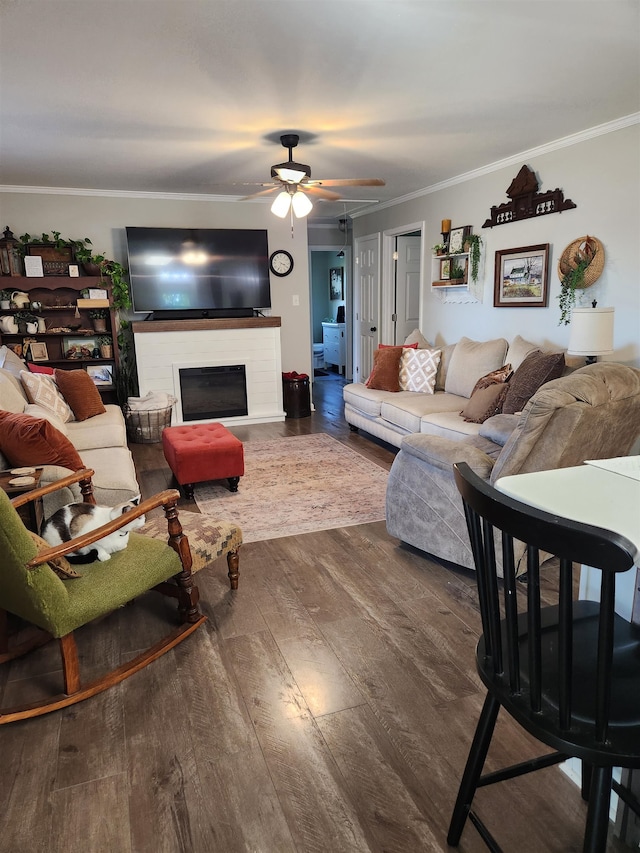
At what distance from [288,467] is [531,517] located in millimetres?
3656

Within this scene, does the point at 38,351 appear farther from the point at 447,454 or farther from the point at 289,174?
→ the point at 447,454

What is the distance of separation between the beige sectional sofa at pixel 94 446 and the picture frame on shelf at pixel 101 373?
0.96 meters

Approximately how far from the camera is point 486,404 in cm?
A: 392

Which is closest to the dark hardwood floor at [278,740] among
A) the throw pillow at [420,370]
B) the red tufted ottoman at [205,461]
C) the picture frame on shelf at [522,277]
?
the red tufted ottoman at [205,461]

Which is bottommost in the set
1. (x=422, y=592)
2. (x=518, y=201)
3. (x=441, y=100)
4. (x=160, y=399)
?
(x=422, y=592)

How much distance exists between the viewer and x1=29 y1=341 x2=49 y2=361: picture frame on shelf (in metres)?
5.46

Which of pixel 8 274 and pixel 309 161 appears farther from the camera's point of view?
pixel 8 274

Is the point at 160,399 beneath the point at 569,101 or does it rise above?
beneath

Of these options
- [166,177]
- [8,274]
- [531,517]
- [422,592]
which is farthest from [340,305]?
[531,517]

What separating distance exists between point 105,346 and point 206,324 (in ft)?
3.54

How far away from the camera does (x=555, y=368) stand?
3.66 metres

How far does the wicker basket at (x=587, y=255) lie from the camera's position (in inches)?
154

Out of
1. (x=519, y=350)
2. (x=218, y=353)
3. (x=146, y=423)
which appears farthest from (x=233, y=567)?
(x=218, y=353)

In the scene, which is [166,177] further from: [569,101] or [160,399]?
[569,101]
